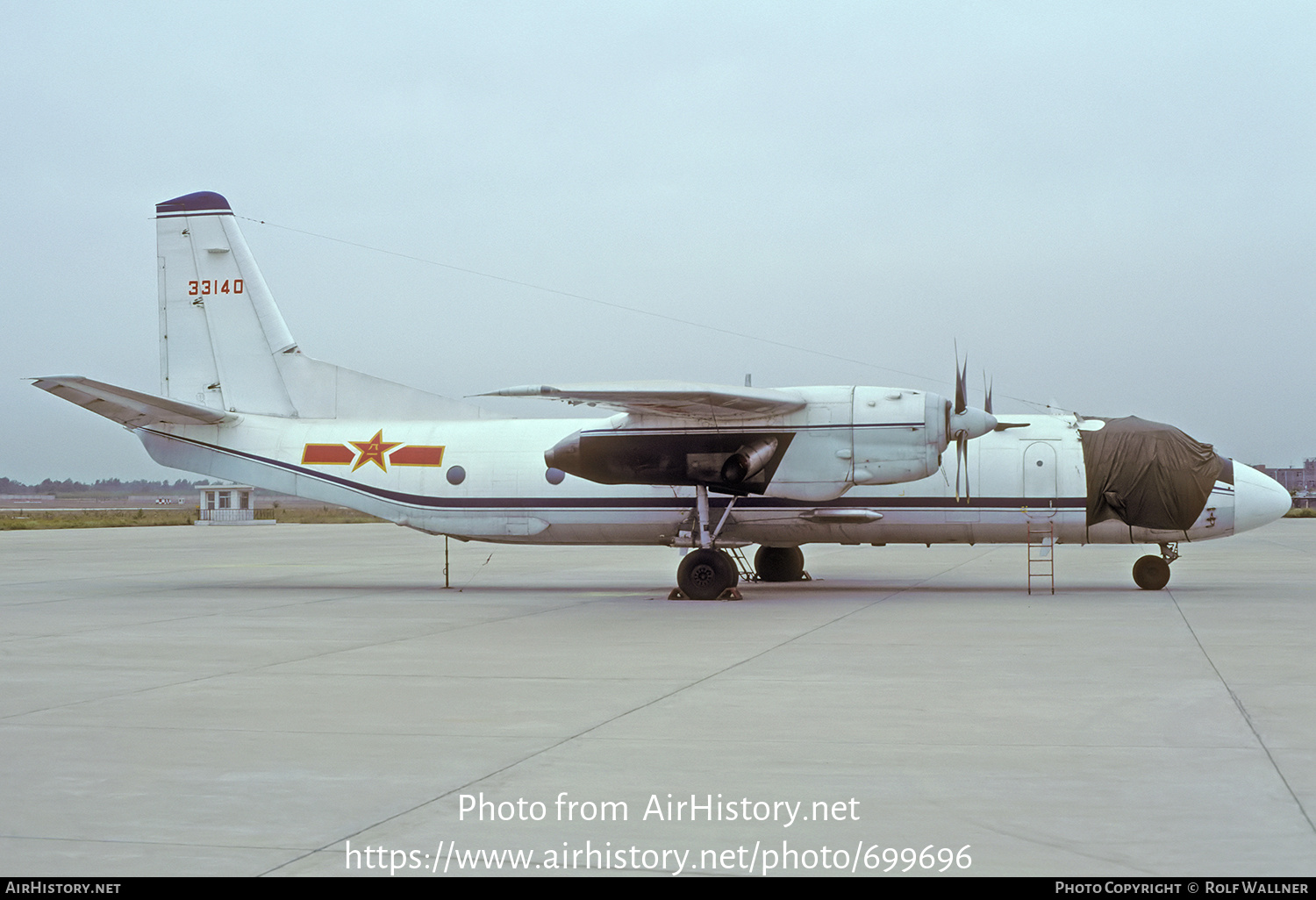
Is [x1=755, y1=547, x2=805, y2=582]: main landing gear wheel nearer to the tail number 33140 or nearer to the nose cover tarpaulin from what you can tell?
the nose cover tarpaulin

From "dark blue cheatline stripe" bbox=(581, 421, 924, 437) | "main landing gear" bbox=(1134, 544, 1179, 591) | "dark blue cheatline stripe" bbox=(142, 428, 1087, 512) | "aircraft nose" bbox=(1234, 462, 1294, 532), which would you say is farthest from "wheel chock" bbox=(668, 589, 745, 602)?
"aircraft nose" bbox=(1234, 462, 1294, 532)

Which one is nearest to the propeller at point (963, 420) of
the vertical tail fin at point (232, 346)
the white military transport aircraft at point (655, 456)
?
the white military transport aircraft at point (655, 456)

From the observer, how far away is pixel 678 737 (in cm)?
809

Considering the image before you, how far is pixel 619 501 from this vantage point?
839 inches

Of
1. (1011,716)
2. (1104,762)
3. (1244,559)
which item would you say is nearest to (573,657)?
(1011,716)

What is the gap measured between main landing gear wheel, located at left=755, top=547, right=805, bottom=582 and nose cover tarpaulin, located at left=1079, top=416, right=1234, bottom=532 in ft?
18.6

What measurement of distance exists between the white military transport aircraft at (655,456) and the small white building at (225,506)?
4617cm

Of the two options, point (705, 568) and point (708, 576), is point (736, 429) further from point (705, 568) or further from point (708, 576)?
point (708, 576)

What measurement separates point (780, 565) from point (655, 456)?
4.65 metres

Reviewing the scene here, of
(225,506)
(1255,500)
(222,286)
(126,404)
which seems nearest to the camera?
(1255,500)

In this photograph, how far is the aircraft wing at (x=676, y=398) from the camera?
17609 mm

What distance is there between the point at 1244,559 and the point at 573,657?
76.7 ft

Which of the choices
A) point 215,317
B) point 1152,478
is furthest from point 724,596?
point 215,317

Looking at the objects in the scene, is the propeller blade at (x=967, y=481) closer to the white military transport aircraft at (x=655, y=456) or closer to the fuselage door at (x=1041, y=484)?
the white military transport aircraft at (x=655, y=456)
